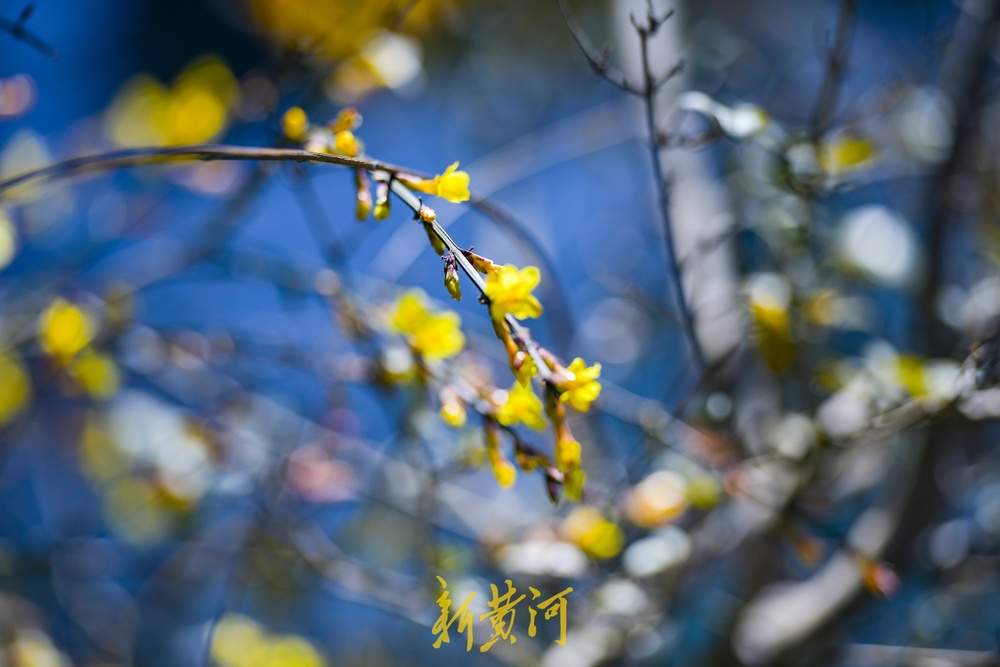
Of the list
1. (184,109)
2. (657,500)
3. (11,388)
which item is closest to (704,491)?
(657,500)

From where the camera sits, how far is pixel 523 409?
0.48m

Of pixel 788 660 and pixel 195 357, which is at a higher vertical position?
pixel 195 357

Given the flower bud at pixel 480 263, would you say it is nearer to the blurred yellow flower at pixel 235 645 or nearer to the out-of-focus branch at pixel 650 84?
the out-of-focus branch at pixel 650 84

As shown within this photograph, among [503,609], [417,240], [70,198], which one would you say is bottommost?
[503,609]

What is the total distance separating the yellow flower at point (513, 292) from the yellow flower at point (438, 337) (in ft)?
0.40

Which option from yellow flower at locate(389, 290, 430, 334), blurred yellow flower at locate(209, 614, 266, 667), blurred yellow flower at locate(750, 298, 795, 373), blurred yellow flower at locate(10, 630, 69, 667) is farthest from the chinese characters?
blurred yellow flower at locate(10, 630, 69, 667)

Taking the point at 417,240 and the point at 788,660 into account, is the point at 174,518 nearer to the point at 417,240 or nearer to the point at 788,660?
the point at 417,240

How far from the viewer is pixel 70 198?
116cm

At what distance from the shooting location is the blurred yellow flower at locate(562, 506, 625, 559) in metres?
0.71

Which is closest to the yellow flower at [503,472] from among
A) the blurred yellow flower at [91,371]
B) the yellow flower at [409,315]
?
the yellow flower at [409,315]

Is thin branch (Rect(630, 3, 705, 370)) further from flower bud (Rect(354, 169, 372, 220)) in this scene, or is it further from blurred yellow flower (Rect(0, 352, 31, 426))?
blurred yellow flower (Rect(0, 352, 31, 426))

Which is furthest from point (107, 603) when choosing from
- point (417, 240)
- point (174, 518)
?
point (417, 240)

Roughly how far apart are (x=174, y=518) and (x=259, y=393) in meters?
0.19

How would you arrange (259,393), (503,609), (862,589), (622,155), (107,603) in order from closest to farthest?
(503,609) < (862,589) < (259,393) < (107,603) < (622,155)
